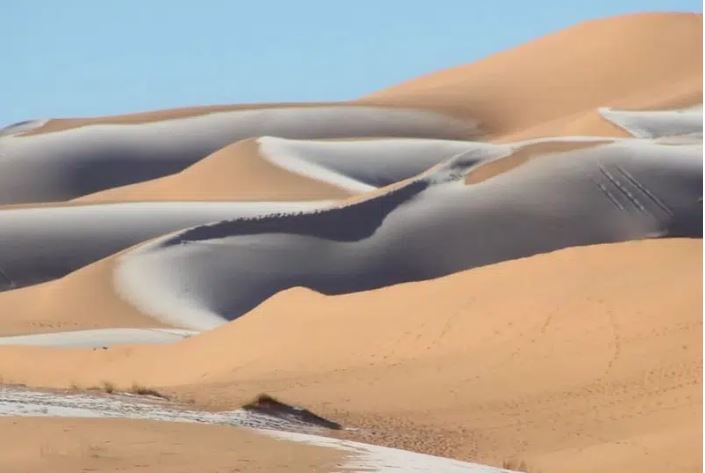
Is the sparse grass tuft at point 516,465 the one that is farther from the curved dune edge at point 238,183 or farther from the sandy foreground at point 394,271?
the curved dune edge at point 238,183

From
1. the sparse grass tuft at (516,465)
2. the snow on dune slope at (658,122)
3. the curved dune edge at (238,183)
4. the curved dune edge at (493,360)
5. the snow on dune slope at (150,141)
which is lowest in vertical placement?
the sparse grass tuft at (516,465)

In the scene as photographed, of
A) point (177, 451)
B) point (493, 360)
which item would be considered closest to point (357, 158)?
point (493, 360)

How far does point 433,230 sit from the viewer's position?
41906 millimetres

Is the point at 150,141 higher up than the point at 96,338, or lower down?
higher up

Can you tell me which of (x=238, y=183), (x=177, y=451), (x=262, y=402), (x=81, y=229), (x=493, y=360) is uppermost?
(x=238, y=183)

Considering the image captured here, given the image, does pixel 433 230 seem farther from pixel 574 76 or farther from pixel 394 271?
pixel 574 76

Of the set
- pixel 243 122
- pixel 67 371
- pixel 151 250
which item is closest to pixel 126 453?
pixel 67 371

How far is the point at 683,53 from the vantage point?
84000 mm

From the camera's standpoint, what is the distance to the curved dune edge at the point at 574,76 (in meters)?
80.0

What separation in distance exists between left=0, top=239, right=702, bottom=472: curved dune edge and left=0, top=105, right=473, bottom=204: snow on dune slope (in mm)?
51416

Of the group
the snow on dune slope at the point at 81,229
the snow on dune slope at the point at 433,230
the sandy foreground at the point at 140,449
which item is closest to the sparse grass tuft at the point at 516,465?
the sandy foreground at the point at 140,449

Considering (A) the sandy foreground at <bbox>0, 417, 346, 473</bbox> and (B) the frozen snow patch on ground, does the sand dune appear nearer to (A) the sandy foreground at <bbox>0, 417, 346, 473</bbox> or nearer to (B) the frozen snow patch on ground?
(B) the frozen snow patch on ground

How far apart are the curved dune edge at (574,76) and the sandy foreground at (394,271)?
21cm

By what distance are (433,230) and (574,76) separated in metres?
45.3
